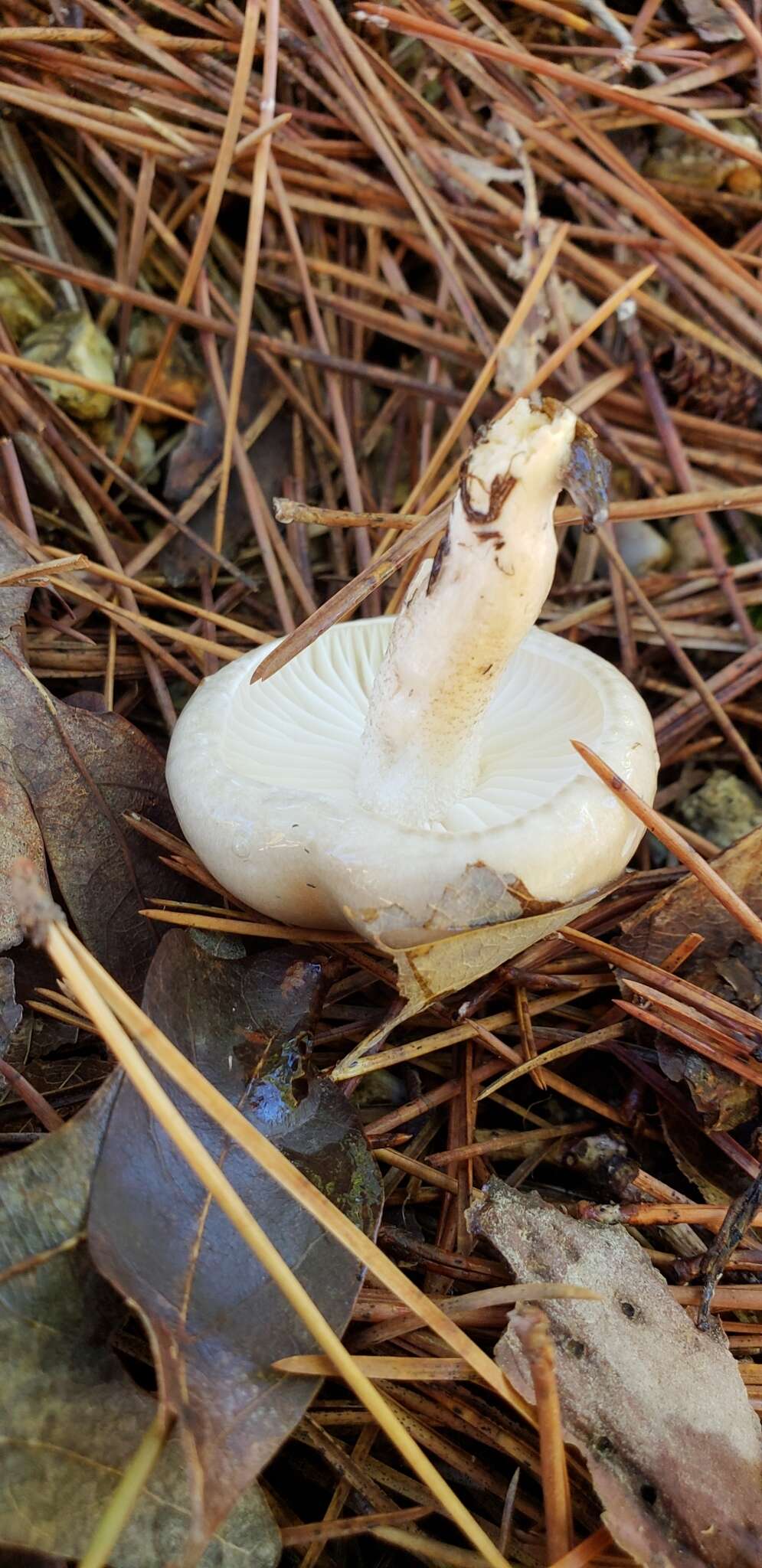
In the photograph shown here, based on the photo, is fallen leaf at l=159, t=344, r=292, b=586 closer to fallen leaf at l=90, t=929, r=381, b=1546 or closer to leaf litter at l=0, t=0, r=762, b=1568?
leaf litter at l=0, t=0, r=762, b=1568

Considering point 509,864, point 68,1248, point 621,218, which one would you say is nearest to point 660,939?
point 509,864

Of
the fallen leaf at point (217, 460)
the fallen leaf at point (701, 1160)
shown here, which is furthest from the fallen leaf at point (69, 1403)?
the fallen leaf at point (217, 460)

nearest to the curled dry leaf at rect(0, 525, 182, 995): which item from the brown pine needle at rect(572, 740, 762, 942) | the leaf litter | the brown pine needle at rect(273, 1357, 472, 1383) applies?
the leaf litter

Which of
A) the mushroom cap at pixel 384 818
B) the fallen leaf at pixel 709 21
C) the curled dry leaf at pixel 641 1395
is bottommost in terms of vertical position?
the curled dry leaf at pixel 641 1395

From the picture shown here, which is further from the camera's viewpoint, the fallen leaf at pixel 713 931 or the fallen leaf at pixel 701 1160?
the fallen leaf at pixel 713 931

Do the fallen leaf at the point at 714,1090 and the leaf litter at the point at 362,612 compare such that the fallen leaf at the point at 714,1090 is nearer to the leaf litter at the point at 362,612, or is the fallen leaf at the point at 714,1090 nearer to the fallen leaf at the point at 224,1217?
the leaf litter at the point at 362,612

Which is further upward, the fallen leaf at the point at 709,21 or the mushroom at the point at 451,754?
the fallen leaf at the point at 709,21

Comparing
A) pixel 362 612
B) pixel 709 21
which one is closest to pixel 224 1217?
pixel 362 612

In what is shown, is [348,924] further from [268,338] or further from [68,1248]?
[268,338]
